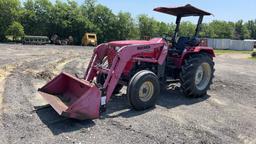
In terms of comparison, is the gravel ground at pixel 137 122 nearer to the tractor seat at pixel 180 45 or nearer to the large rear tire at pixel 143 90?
the large rear tire at pixel 143 90

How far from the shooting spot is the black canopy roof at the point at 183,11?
26.4ft

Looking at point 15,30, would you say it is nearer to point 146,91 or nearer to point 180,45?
point 180,45

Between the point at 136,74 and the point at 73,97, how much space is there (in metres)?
1.38

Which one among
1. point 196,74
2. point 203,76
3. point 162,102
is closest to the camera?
point 162,102

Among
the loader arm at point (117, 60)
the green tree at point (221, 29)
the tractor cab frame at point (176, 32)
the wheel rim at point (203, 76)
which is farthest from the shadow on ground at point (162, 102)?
the green tree at point (221, 29)

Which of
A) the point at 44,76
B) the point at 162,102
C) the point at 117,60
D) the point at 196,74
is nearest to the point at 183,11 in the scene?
the point at 196,74

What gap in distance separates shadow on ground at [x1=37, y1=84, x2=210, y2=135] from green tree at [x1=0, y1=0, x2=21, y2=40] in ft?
103

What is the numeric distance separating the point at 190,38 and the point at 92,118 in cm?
401

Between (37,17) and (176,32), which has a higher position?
(37,17)

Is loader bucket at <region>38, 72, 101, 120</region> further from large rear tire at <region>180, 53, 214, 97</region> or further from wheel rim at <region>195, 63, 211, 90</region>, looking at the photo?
wheel rim at <region>195, 63, 211, 90</region>

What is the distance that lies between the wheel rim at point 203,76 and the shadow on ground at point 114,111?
0.36 m

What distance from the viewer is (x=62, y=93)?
270 inches

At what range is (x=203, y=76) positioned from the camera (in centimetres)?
880

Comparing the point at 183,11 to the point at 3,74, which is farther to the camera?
the point at 3,74
